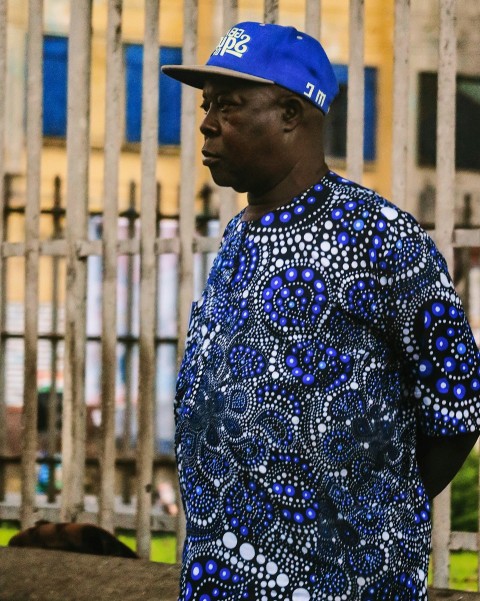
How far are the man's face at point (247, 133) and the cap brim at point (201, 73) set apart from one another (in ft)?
0.08

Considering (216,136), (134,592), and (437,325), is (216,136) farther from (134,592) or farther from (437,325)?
(134,592)

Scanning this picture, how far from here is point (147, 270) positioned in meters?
4.41

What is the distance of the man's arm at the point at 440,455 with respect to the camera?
2113mm

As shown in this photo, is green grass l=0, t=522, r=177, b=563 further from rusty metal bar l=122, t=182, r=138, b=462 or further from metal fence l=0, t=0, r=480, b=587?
rusty metal bar l=122, t=182, r=138, b=462

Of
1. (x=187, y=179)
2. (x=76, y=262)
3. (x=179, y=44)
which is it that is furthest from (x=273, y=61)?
(x=179, y=44)

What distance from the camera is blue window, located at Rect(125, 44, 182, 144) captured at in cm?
804

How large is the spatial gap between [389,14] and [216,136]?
702 cm

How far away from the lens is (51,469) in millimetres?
6531

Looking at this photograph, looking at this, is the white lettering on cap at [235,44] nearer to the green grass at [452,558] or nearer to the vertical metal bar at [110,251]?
the vertical metal bar at [110,251]

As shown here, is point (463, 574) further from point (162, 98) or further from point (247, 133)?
point (162, 98)

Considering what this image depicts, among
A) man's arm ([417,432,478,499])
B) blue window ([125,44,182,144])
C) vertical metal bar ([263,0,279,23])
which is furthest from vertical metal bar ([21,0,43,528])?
blue window ([125,44,182,144])

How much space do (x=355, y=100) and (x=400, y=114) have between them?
0.60 feet

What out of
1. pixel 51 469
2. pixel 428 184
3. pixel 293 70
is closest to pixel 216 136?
pixel 293 70

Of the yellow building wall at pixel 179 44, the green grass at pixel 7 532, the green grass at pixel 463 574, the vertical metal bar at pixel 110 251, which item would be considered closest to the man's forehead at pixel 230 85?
the vertical metal bar at pixel 110 251
